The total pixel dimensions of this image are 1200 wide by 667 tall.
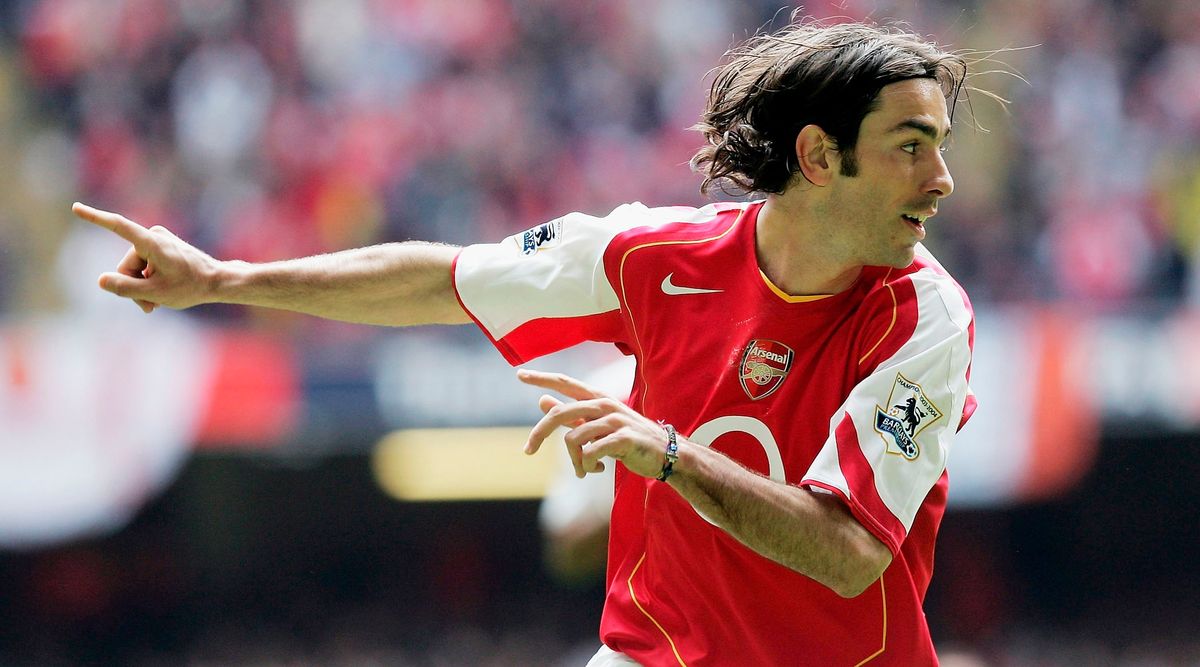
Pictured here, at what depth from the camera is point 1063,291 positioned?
10.5 m

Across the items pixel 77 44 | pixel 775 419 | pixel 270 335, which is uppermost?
pixel 77 44

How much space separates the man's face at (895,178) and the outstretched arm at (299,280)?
1159 mm

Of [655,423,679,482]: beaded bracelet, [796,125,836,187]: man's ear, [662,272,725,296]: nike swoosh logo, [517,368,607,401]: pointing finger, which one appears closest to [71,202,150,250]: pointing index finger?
[517,368,607,401]: pointing finger

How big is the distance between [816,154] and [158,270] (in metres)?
1.75

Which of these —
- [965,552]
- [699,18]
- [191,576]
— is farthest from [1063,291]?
[191,576]

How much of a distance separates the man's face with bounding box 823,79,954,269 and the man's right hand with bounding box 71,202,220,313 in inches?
66.0

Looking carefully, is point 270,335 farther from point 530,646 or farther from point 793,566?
point 793,566

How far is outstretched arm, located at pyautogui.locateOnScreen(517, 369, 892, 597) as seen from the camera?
322cm

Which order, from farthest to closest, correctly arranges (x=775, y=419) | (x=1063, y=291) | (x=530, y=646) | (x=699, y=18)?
(x=699, y=18) → (x=1063, y=291) → (x=530, y=646) → (x=775, y=419)

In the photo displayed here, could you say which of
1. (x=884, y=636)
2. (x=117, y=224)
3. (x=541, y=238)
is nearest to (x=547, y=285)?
(x=541, y=238)

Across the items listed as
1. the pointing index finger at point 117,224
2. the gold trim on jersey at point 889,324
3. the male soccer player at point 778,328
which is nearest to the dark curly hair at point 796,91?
the male soccer player at point 778,328

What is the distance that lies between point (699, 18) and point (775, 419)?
9.37 metres

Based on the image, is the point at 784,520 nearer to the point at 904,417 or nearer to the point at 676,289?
the point at 904,417

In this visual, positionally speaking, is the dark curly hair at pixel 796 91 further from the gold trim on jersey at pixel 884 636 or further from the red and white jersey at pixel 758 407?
the gold trim on jersey at pixel 884 636
